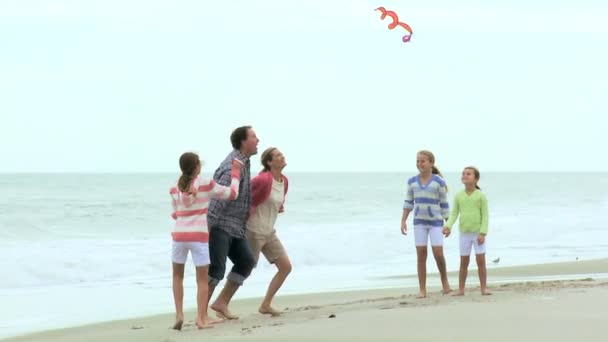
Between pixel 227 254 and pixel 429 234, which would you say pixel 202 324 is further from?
pixel 429 234

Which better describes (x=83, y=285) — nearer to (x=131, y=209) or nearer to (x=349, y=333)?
(x=349, y=333)

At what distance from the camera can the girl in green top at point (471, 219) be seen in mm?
9422

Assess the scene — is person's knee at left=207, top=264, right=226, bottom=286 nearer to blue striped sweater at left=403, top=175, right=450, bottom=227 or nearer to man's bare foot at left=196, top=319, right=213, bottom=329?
man's bare foot at left=196, top=319, right=213, bottom=329

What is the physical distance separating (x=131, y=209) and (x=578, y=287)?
86.9 feet

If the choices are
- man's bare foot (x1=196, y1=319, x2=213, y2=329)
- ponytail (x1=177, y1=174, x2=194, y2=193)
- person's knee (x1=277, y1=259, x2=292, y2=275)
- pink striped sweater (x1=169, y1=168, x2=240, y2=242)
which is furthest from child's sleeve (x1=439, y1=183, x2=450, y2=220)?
ponytail (x1=177, y1=174, x2=194, y2=193)

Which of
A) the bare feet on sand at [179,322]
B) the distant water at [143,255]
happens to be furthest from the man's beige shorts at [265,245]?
the distant water at [143,255]

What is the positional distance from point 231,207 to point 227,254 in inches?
15.6

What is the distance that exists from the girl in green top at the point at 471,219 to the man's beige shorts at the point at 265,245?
1753 millimetres

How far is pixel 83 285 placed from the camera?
13.5m

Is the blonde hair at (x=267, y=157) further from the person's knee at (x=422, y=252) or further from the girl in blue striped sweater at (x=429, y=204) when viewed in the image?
the person's knee at (x=422, y=252)

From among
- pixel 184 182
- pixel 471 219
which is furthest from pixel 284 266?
pixel 471 219

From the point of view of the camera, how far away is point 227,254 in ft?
26.5

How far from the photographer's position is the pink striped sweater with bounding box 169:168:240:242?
7410 mm

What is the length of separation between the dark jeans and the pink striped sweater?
377mm
